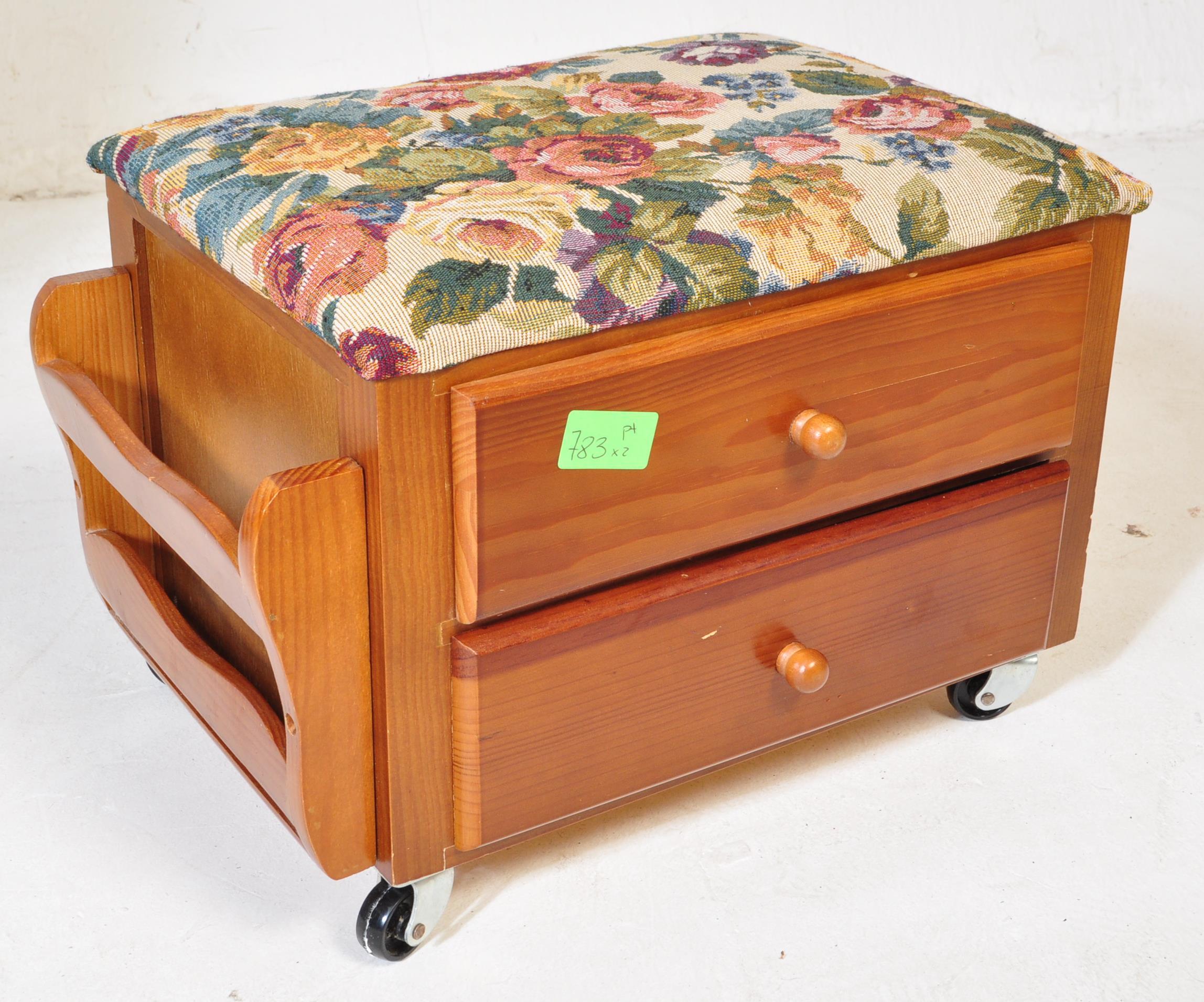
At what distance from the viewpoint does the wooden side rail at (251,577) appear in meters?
0.93

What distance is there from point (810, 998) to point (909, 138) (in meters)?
0.61

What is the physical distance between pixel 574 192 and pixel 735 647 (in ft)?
1.09

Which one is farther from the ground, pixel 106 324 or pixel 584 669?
pixel 106 324

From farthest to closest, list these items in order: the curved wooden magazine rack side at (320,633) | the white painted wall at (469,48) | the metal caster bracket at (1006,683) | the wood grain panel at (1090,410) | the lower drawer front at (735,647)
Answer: the white painted wall at (469,48) → the metal caster bracket at (1006,683) → the wood grain panel at (1090,410) → the lower drawer front at (735,647) → the curved wooden magazine rack side at (320,633)

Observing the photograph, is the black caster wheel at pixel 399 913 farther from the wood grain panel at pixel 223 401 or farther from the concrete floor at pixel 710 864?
the wood grain panel at pixel 223 401

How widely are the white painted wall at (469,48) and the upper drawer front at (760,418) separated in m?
1.63

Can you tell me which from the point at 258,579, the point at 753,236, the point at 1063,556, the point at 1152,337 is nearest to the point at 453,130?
the point at 753,236

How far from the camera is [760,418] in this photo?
3.39 ft

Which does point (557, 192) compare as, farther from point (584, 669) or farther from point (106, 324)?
point (106, 324)

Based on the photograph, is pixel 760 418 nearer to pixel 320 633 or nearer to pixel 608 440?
pixel 608 440

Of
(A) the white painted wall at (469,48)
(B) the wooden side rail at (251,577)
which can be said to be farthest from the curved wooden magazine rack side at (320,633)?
(A) the white painted wall at (469,48)

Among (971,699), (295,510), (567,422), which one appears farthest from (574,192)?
(971,699)

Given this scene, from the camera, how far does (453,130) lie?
3.83ft

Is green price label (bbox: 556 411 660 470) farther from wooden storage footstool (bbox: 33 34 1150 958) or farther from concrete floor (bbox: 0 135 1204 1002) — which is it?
concrete floor (bbox: 0 135 1204 1002)
